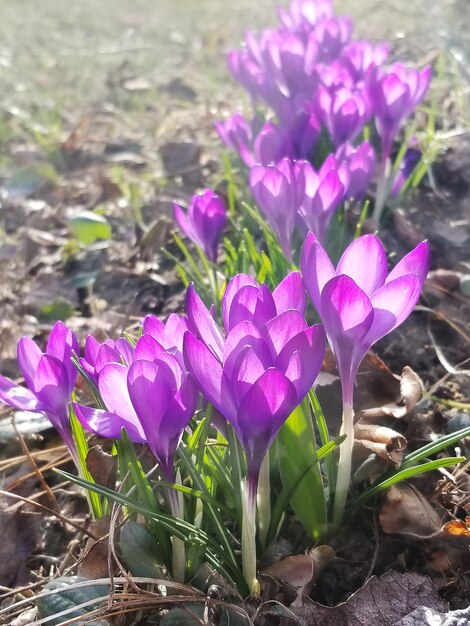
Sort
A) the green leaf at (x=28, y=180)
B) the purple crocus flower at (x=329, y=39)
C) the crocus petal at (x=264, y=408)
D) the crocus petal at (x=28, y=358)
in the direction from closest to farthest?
the crocus petal at (x=264, y=408), the crocus petal at (x=28, y=358), the purple crocus flower at (x=329, y=39), the green leaf at (x=28, y=180)

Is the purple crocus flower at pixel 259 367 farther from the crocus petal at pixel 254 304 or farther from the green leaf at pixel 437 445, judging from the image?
the green leaf at pixel 437 445

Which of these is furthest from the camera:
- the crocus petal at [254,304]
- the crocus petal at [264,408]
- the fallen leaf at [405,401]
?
the fallen leaf at [405,401]

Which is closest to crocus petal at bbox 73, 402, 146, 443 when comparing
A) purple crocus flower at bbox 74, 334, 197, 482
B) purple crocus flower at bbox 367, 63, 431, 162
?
purple crocus flower at bbox 74, 334, 197, 482

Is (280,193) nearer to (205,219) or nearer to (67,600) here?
(205,219)

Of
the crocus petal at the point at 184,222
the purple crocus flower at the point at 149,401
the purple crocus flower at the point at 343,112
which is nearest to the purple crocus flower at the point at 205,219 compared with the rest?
the crocus petal at the point at 184,222

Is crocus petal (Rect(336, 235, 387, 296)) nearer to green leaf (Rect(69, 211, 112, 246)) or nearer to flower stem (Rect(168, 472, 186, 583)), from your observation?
flower stem (Rect(168, 472, 186, 583))

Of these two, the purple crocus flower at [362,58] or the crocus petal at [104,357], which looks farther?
the purple crocus flower at [362,58]
